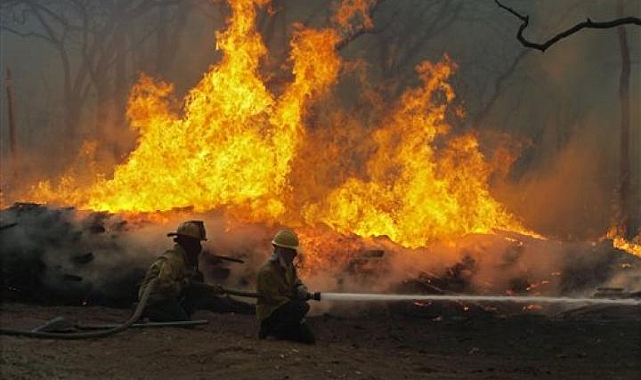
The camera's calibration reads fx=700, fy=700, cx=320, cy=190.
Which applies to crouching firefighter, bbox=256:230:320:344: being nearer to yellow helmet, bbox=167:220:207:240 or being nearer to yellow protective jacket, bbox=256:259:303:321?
yellow protective jacket, bbox=256:259:303:321

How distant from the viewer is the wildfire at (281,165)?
1269 cm

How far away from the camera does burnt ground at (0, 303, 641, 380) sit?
21.5 ft

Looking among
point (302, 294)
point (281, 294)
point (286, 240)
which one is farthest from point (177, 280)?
point (302, 294)

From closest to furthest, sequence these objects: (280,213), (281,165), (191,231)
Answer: (191,231) → (280,213) → (281,165)

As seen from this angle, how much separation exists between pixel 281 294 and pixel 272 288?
0.14 m

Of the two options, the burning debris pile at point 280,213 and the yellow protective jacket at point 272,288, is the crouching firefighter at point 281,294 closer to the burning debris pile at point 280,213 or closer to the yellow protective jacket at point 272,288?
the yellow protective jacket at point 272,288

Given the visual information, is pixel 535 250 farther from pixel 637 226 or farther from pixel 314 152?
pixel 637 226

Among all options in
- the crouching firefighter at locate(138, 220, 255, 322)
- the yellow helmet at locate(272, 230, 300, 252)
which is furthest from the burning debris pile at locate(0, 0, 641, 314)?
the yellow helmet at locate(272, 230, 300, 252)

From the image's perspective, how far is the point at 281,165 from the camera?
43.4 feet

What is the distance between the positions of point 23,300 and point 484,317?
23.4 feet

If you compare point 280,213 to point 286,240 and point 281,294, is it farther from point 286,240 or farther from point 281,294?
point 281,294

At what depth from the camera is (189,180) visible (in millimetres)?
12734

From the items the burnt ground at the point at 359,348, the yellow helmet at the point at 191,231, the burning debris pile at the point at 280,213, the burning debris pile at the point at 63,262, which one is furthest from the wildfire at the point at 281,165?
the yellow helmet at the point at 191,231

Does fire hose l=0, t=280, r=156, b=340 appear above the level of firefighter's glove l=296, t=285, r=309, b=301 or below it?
below
